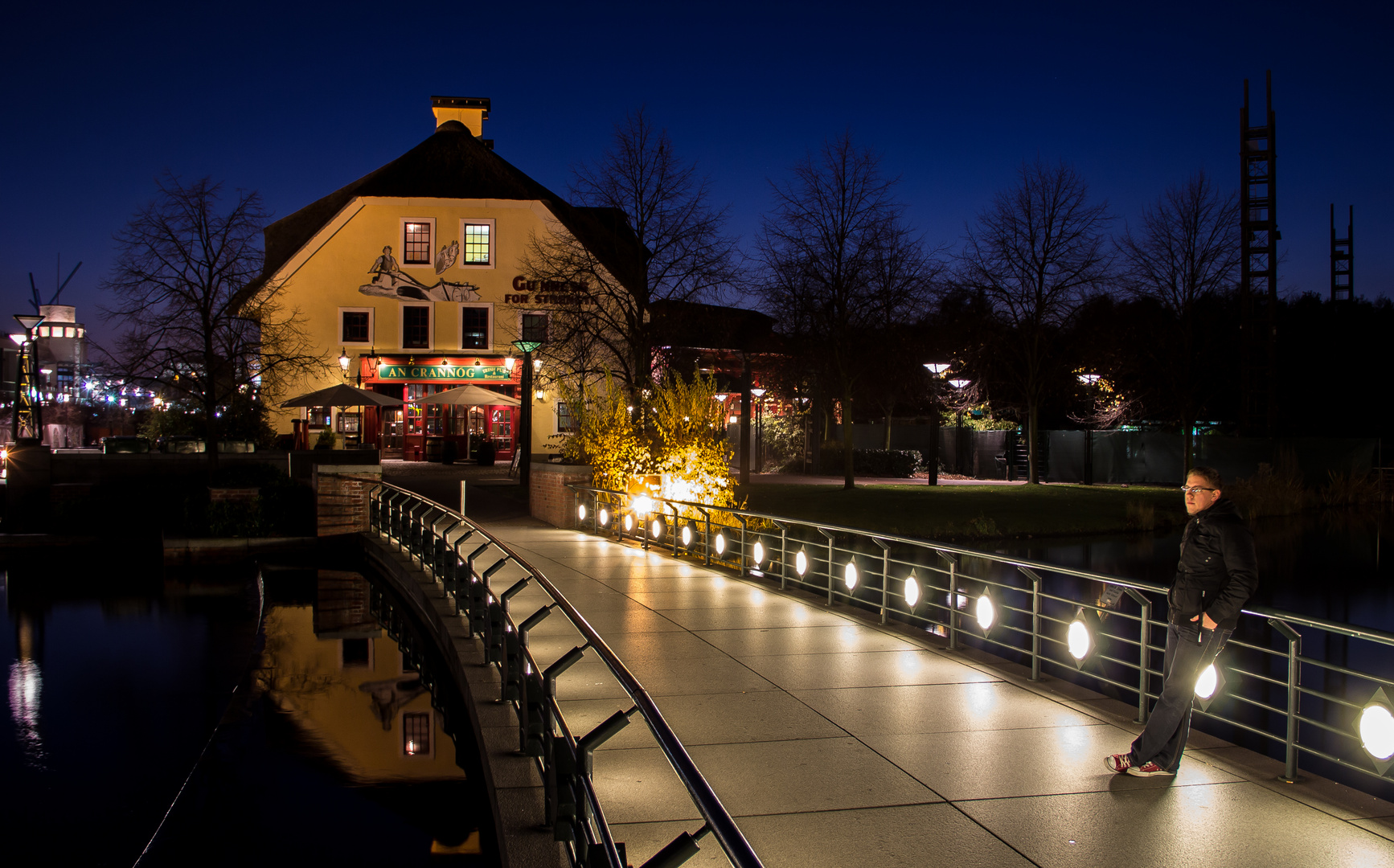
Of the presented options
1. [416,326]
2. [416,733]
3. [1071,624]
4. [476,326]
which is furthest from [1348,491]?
[416,326]

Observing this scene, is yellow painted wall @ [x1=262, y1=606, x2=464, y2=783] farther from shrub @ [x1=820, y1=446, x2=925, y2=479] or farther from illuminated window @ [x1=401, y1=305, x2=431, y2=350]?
illuminated window @ [x1=401, y1=305, x2=431, y2=350]

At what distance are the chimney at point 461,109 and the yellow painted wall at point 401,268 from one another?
8585 millimetres

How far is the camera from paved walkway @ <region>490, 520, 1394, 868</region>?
4855 mm

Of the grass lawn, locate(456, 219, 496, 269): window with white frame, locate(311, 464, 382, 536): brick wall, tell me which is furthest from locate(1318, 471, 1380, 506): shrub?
locate(456, 219, 496, 269): window with white frame

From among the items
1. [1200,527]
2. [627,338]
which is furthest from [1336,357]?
[1200,527]

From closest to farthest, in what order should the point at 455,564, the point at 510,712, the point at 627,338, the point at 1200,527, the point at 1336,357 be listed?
the point at 1200,527 → the point at 510,712 → the point at 455,564 → the point at 627,338 → the point at 1336,357

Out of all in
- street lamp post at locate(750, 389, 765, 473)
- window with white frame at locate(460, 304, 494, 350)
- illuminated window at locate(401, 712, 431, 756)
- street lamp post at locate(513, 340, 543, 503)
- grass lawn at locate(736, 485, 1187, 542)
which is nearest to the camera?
illuminated window at locate(401, 712, 431, 756)

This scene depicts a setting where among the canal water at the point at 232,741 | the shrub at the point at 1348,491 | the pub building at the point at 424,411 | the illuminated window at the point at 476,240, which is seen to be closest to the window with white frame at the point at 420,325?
the pub building at the point at 424,411

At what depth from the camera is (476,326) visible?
4097 centimetres

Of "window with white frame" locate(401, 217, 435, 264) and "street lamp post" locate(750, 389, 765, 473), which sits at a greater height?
"window with white frame" locate(401, 217, 435, 264)

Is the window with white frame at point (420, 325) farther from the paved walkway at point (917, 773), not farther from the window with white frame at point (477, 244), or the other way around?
the paved walkway at point (917, 773)

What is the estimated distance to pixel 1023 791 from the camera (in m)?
5.58

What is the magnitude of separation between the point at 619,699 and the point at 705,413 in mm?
11279

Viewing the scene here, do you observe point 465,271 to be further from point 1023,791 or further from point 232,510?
point 1023,791
